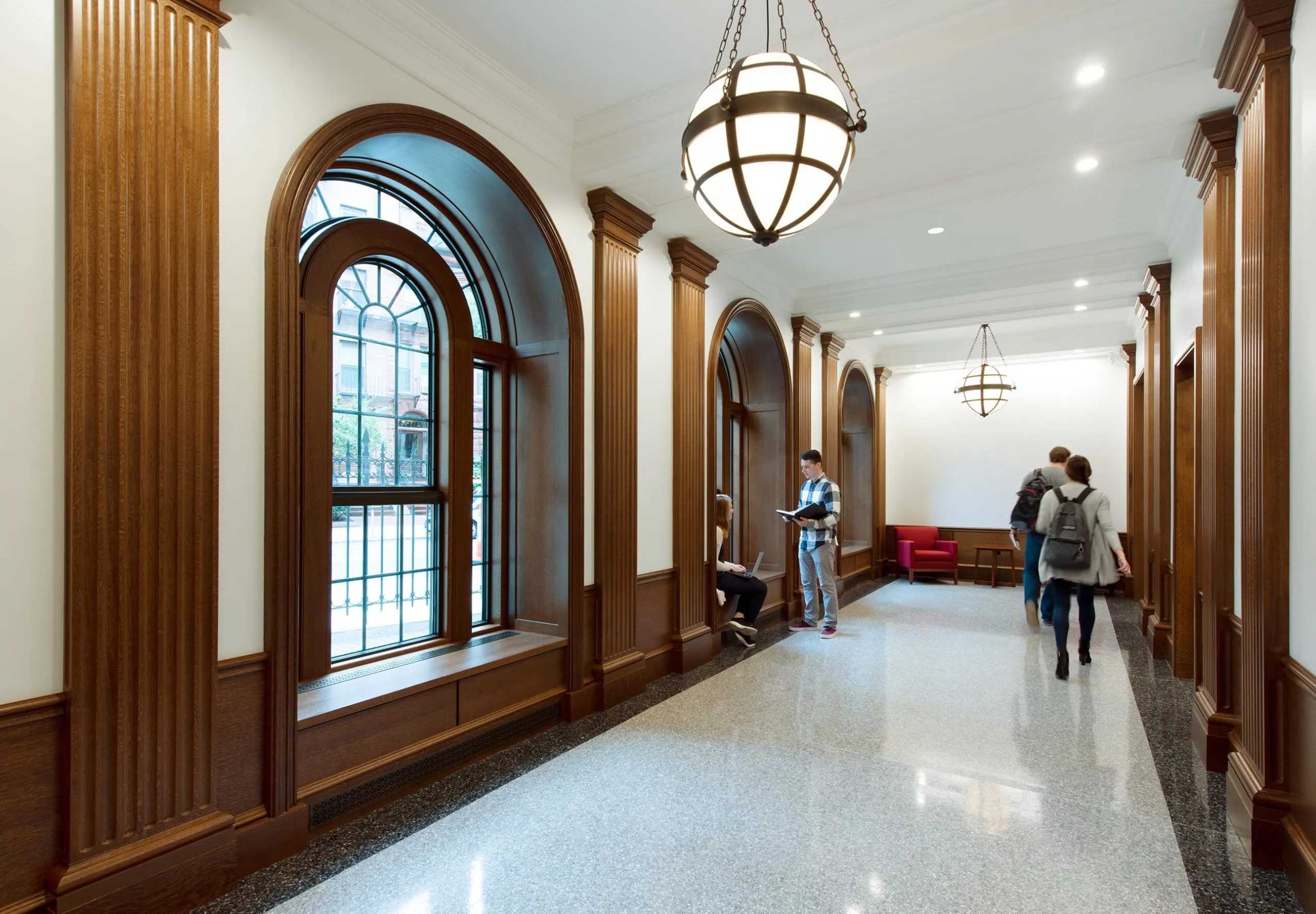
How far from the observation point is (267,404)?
101 inches

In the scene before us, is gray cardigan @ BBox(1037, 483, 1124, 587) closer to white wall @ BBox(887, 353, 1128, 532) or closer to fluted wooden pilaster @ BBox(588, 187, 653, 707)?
fluted wooden pilaster @ BBox(588, 187, 653, 707)

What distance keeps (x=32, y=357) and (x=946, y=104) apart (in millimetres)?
3651

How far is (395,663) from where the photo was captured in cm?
355

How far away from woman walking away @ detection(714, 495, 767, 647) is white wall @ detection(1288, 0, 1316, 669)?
12.3ft

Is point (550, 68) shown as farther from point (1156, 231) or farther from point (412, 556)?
point (1156, 231)

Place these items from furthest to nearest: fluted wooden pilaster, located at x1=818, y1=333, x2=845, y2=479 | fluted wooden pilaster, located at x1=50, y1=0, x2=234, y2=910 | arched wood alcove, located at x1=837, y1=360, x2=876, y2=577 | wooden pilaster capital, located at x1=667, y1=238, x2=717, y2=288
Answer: arched wood alcove, located at x1=837, y1=360, x2=876, y2=577 → fluted wooden pilaster, located at x1=818, y1=333, x2=845, y2=479 → wooden pilaster capital, located at x1=667, y1=238, x2=717, y2=288 → fluted wooden pilaster, located at x1=50, y1=0, x2=234, y2=910

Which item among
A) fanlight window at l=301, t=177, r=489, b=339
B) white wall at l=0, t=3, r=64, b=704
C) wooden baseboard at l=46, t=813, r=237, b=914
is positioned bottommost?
wooden baseboard at l=46, t=813, r=237, b=914

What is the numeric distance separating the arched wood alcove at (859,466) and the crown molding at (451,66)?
269 inches

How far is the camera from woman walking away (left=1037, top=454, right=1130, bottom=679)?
4879mm

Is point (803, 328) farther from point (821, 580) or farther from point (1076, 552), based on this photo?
point (1076, 552)

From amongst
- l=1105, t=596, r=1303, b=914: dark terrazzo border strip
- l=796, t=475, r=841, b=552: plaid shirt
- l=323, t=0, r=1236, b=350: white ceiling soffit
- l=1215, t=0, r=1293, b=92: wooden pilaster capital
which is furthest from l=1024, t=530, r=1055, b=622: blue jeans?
l=1215, t=0, r=1293, b=92: wooden pilaster capital

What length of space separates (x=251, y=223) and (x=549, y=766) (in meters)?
2.65

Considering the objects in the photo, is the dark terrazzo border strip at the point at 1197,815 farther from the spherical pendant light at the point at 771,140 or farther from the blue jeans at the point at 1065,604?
the spherical pendant light at the point at 771,140

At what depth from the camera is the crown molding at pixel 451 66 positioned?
9.76 ft
